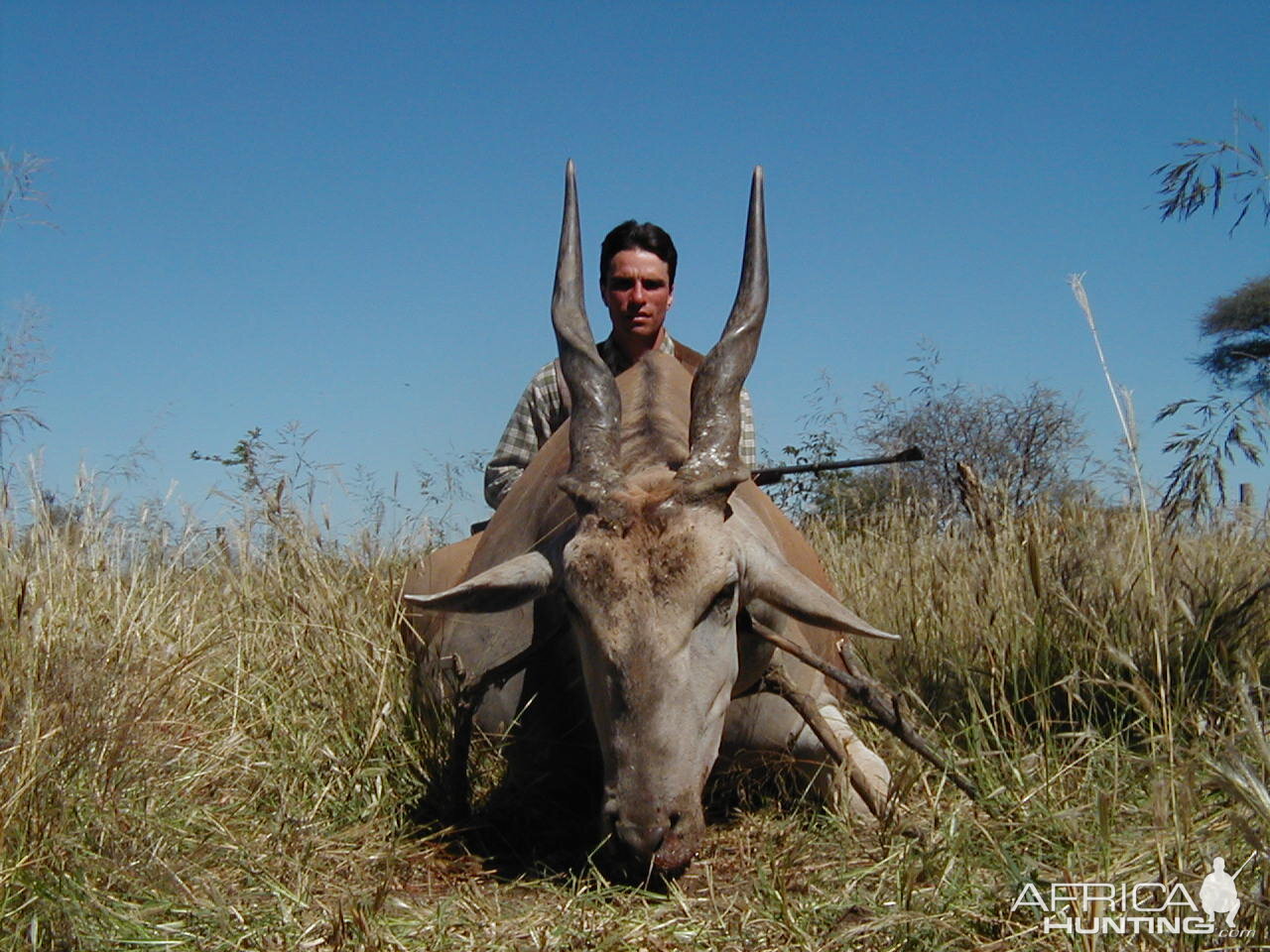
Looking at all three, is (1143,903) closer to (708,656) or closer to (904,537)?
(708,656)

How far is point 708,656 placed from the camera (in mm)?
3467

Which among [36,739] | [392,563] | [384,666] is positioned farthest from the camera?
[392,563]

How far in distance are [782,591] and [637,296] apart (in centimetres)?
290

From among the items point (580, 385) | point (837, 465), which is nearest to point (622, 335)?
point (837, 465)

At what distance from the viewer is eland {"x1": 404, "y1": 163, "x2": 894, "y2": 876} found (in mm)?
3311

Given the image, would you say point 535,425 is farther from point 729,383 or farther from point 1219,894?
point 1219,894

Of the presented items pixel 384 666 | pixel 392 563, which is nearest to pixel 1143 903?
pixel 384 666

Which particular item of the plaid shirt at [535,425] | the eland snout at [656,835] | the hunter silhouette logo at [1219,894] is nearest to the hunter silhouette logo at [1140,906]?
the hunter silhouette logo at [1219,894]

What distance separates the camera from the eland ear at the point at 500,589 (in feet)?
12.3

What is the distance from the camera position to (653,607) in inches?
132

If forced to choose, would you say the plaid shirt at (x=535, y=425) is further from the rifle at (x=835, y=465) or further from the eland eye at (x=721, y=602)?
the eland eye at (x=721, y=602)

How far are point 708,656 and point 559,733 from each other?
1.05 meters

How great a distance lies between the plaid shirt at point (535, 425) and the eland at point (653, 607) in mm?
1375

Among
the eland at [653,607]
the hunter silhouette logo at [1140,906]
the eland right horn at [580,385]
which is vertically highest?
the eland right horn at [580,385]
